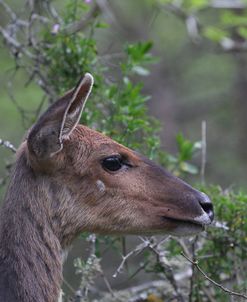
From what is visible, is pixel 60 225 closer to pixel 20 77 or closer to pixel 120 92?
pixel 120 92

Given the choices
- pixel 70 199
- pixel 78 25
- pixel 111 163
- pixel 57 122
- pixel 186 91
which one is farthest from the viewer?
pixel 186 91

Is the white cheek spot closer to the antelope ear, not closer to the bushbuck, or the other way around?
the bushbuck

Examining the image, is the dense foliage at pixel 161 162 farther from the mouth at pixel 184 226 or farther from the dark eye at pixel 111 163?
the dark eye at pixel 111 163

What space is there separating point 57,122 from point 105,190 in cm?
59

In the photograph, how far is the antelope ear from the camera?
249 inches

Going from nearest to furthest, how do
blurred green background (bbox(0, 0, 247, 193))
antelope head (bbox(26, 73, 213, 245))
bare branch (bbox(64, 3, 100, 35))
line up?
antelope head (bbox(26, 73, 213, 245)), bare branch (bbox(64, 3, 100, 35)), blurred green background (bbox(0, 0, 247, 193))

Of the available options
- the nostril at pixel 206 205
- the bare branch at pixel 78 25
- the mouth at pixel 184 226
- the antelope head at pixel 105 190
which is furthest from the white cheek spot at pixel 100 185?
the bare branch at pixel 78 25

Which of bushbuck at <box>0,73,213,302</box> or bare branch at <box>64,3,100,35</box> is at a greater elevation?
bare branch at <box>64,3,100,35</box>

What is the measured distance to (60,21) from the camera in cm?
875

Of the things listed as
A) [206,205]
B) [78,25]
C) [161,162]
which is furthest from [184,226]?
[78,25]

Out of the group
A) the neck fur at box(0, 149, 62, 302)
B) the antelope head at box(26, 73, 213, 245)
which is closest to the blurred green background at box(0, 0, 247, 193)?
the antelope head at box(26, 73, 213, 245)

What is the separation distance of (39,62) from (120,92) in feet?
3.02

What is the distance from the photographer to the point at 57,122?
250 inches

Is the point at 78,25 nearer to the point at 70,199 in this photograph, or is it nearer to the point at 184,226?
the point at 70,199
